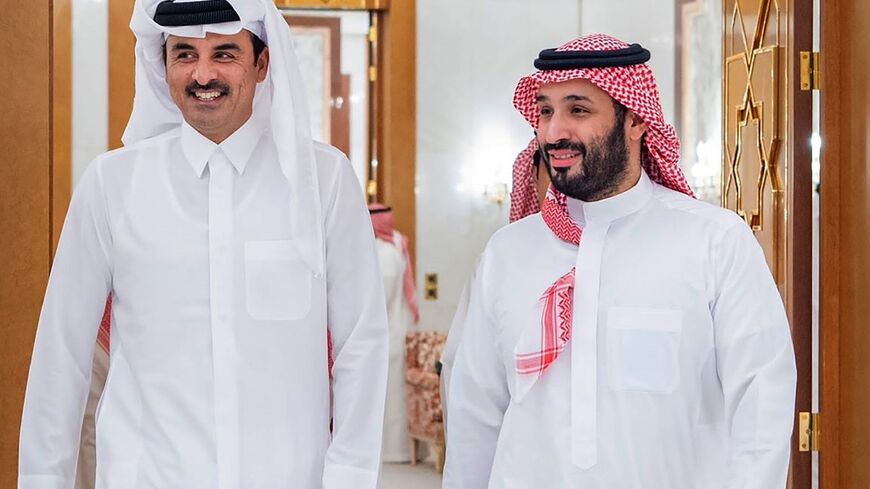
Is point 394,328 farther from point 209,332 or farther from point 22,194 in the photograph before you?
point 209,332

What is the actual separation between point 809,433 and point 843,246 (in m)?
0.58

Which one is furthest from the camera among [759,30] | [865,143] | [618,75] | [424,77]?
[424,77]

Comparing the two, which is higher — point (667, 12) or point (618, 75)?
point (667, 12)

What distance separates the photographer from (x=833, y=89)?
4.08 m

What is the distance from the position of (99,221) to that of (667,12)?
719 cm

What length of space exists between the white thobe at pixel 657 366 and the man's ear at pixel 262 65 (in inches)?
27.4

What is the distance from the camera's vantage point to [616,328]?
2672 millimetres

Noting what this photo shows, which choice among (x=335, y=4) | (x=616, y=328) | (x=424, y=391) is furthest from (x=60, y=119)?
(x=335, y=4)

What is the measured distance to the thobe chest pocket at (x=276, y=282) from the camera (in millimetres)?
2646

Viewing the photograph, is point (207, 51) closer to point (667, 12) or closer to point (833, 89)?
point (833, 89)

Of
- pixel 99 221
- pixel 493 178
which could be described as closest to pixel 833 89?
pixel 99 221

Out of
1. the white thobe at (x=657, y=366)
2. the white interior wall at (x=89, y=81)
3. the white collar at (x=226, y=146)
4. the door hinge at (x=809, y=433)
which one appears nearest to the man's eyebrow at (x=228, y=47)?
the white collar at (x=226, y=146)

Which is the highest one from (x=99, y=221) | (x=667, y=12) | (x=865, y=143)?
(x=667, y=12)

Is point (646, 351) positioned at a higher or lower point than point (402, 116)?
lower
